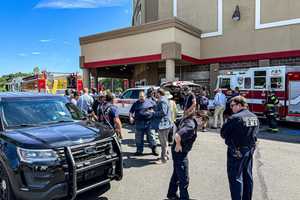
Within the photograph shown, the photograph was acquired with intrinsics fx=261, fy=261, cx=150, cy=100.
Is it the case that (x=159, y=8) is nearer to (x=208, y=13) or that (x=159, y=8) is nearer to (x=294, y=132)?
(x=208, y=13)

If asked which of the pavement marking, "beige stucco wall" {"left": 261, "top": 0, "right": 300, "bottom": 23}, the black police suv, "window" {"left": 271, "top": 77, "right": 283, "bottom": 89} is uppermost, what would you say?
"beige stucco wall" {"left": 261, "top": 0, "right": 300, "bottom": 23}

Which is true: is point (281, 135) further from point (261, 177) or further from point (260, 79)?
point (261, 177)

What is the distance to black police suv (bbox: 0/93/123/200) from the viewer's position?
3.53 metres

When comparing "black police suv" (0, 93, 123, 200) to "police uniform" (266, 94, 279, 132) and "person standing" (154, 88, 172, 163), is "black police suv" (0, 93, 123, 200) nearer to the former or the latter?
"person standing" (154, 88, 172, 163)

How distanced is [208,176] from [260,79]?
9954mm

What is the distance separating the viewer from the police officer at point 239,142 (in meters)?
3.59

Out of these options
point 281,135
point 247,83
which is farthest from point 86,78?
point 281,135

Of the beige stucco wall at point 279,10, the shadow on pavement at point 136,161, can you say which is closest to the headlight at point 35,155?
the shadow on pavement at point 136,161

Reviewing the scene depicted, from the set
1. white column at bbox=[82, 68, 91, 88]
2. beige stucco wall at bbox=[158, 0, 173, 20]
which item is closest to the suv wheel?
white column at bbox=[82, 68, 91, 88]

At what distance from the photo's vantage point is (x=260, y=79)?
1387 centimetres

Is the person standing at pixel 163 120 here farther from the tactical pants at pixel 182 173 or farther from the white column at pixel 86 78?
the white column at pixel 86 78

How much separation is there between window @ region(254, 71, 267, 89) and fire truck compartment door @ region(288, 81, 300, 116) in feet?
5.05

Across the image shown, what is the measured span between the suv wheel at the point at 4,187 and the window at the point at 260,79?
1282 cm

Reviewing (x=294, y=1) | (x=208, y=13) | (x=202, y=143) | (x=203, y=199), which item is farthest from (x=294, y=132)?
(x=208, y=13)
